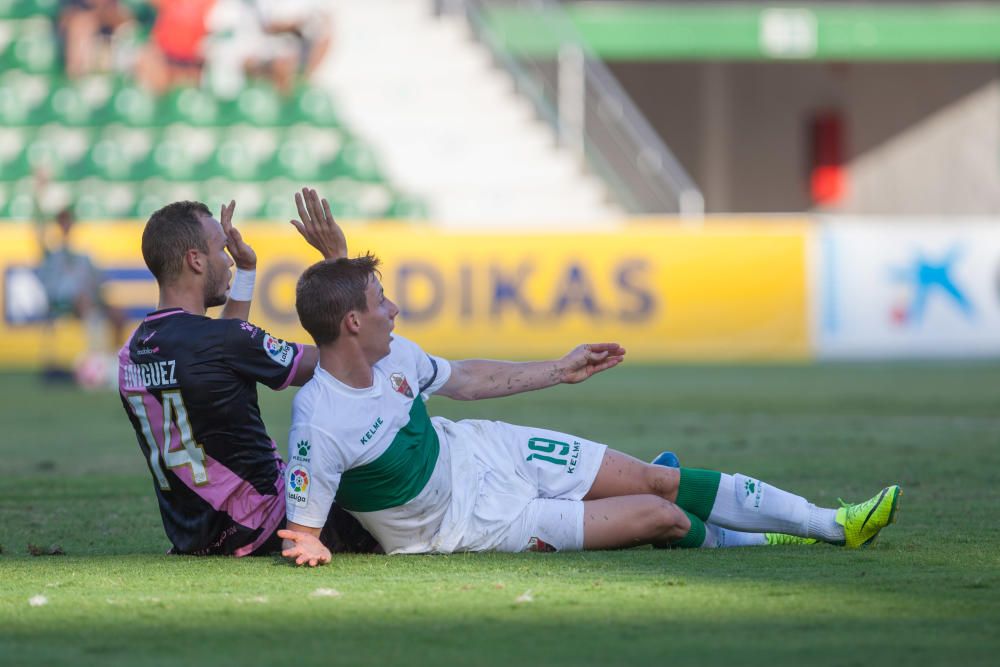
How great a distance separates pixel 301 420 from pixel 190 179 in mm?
16282

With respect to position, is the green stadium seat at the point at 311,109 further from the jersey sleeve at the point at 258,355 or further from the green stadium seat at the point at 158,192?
the jersey sleeve at the point at 258,355

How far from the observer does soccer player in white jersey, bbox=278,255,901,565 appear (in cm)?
476

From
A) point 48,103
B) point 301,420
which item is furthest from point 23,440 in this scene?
point 48,103

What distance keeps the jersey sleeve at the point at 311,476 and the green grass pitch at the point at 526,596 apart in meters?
0.21

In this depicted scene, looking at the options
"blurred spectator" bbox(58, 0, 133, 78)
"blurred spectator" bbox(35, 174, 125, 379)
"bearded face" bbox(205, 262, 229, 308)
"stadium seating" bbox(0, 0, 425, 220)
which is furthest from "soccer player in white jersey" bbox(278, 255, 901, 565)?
"blurred spectator" bbox(58, 0, 133, 78)

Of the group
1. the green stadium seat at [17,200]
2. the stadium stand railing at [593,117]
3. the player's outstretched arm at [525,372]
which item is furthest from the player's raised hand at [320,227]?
the green stadium seat at [17,200]

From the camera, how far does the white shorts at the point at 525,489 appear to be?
5039 mm

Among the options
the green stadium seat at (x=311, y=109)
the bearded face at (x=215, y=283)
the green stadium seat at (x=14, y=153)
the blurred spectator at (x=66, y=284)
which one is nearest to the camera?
the bearded face at (x=215, y=283)

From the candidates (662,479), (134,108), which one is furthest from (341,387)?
(134,108)

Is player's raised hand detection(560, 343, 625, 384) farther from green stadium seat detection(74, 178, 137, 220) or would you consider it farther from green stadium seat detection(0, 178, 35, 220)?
green stadium seat detection(0, 178, 35, 220)

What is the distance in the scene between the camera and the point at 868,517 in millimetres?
5016

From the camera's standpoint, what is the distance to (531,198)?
798 inches

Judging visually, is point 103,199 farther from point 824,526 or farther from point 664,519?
point 824,526

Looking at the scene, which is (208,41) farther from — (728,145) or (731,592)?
(731,592)
